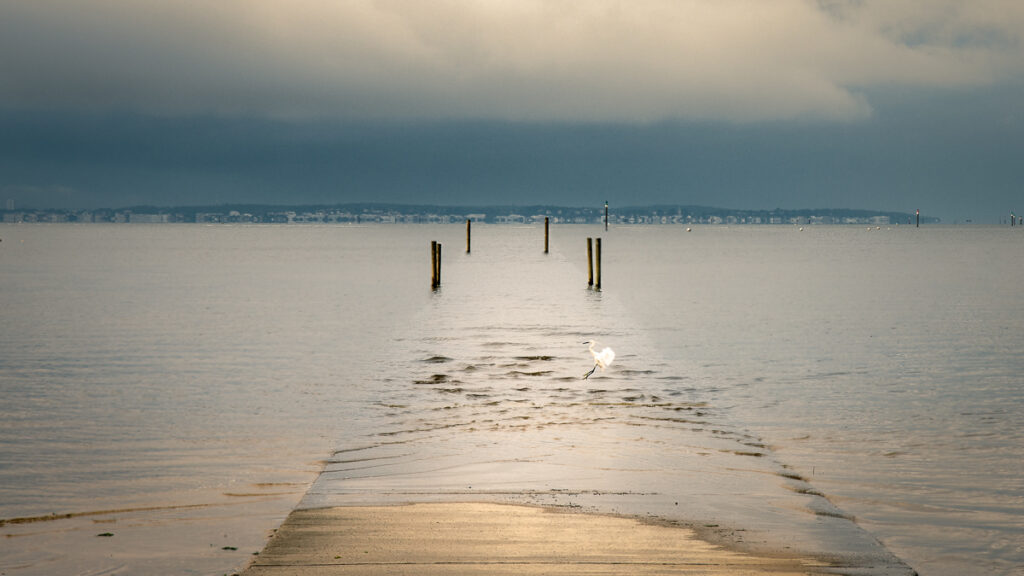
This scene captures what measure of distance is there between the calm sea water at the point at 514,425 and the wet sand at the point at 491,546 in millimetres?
660

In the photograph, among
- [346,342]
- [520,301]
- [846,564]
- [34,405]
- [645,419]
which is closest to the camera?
[846,564]

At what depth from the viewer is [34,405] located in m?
20.4

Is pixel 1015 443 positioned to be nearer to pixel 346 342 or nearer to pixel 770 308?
pixel 346 342

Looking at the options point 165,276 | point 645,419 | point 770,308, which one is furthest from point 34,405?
point 165,276

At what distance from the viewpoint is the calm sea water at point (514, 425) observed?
10891 millimetres

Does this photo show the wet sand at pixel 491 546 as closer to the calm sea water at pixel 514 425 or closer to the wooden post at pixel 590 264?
the calm sea water at pixel 514 425

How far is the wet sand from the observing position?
8.26 metres

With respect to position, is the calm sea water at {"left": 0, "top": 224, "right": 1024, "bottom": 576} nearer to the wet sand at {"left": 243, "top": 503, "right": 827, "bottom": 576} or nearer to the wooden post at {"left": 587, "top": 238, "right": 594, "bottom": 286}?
the wet sand at {"left": 243, "top": 503, "right": 827, "bottom": 576}

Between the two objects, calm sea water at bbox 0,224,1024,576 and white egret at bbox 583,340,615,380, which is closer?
calm sea water at bbox 0,224,1024,576

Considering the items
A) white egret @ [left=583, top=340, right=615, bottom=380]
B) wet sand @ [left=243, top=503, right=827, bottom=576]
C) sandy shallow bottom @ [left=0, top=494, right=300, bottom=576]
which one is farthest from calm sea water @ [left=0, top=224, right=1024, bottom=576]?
wet sand @ [left=243, top=503, right=827, bottom=576]

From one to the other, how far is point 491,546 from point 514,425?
814 centimetres

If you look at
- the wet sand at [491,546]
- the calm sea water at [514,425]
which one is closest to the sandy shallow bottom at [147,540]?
the calm sea water at [514,425]

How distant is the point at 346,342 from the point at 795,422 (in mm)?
18230

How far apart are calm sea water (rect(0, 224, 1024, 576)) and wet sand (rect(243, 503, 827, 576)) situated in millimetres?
→ 660
